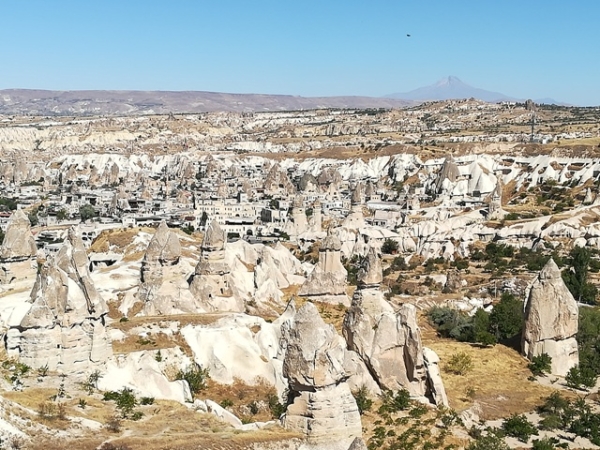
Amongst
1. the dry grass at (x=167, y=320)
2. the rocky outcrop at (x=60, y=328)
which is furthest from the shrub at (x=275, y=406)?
the rocky outcrop at (x=60, y=328)

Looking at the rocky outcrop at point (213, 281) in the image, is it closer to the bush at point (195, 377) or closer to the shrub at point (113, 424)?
the bush at point (195, 377)

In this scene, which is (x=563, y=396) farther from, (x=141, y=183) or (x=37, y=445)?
(x=141, y=183)

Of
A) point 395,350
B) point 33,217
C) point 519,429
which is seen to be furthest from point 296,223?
point 519,429

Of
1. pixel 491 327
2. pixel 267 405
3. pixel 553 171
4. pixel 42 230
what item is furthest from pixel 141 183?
pixel 267 405

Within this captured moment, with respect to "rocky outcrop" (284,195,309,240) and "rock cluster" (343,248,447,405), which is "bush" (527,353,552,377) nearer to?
"rock cluster" (343,248,447,405)

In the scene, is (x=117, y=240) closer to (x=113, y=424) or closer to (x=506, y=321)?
(x=506, y=321)

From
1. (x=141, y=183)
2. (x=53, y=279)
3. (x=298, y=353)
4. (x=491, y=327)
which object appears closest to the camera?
(x=298, y=353)
